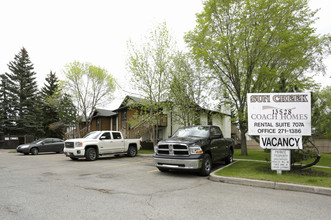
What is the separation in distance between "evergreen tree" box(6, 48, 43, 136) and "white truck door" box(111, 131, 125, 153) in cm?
2619

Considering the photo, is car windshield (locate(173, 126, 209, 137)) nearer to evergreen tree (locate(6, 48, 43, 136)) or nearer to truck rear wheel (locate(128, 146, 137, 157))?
truck rear wheel (locate(128, 146, 137, 157))

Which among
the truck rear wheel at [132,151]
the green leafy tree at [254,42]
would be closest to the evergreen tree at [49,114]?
the truck rear wheel at [132,151]

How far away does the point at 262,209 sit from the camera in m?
4.77

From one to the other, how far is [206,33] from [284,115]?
8.58 meters

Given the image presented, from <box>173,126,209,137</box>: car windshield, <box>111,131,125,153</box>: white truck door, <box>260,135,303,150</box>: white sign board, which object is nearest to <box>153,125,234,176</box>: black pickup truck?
<box>173,126,209,137</box>: car windshield

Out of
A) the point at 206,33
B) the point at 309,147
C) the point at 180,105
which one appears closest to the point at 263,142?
the point at 309,147

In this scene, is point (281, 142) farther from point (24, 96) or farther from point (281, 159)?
point (24, 96)

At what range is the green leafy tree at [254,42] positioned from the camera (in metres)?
12.8

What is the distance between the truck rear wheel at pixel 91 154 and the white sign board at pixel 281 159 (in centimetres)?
1019

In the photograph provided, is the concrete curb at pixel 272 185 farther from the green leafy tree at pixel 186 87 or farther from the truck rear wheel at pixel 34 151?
the truck rear wheel at pixel 34 151

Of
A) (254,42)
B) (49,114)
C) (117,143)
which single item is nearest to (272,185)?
A: (254,42)

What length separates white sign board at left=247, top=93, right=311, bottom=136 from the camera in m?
8.04

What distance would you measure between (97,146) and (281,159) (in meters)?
10.4

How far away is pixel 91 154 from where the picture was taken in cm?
1381
